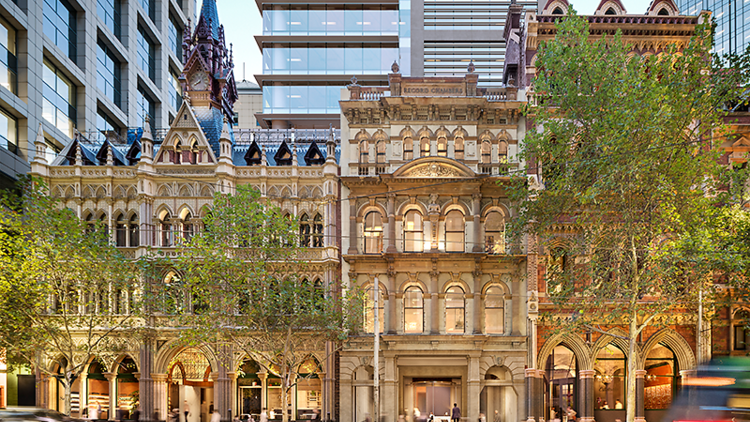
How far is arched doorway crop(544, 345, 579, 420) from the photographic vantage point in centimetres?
3141

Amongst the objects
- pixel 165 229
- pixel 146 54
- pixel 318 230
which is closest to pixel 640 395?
pixel 318 230

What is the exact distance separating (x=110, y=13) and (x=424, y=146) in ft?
97.1

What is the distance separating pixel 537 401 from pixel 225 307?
16.2m

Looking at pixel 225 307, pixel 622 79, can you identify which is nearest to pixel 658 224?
pixel 622 79

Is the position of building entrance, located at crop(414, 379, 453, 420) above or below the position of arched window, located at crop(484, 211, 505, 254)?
below

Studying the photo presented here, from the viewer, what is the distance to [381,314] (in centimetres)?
3127

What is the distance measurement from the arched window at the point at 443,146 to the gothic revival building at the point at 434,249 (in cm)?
5

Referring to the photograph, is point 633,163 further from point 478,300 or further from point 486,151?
point 478,300

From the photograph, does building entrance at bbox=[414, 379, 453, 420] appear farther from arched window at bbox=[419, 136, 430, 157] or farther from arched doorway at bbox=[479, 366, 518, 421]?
arched window at bbox=[419, 136, 430, 157]

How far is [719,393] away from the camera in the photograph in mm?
14438

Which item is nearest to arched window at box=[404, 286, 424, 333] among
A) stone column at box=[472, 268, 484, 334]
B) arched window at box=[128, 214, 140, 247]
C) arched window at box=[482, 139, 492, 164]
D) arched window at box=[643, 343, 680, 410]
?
stone column at box=[472, 268, 484, 334]

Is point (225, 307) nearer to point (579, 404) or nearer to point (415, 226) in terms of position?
point (415, 226)

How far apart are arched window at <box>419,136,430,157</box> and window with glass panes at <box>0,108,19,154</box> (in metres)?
23.4

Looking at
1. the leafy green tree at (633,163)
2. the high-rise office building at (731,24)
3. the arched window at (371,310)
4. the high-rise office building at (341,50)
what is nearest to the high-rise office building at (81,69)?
the high-rise office building at (341,50)
